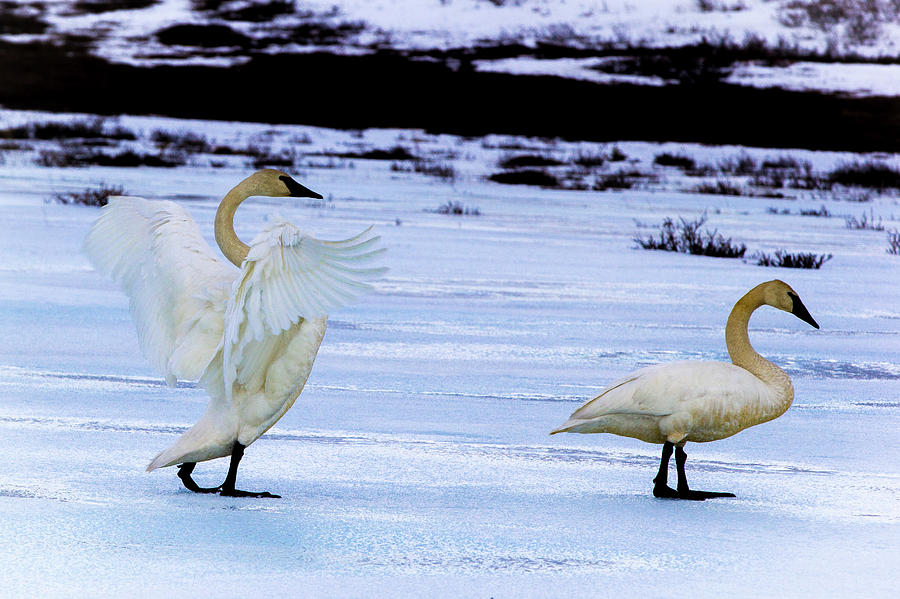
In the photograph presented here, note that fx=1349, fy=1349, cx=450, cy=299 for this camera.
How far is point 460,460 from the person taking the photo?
4.99 metres

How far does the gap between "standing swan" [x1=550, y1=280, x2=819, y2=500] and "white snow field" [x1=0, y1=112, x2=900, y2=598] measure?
0.65ft

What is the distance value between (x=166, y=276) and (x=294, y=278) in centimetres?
79

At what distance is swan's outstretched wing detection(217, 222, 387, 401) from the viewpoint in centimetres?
405

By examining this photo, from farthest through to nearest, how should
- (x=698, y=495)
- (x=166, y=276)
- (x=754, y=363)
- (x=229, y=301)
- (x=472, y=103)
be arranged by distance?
(x=472, y=103) < (x=754, y=363) < (x=166, y=276) < (x=698, y=495) < (x=229, y=301)

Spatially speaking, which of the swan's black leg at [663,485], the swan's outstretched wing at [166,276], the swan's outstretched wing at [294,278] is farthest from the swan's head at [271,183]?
the swan's black leg at [663,485]

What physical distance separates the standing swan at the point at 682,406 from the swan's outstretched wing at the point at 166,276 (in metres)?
1.24

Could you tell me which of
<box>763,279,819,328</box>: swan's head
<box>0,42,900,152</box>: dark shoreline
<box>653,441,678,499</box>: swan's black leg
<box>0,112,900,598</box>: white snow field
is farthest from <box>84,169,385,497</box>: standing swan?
A: <box>0,42,900,152</box>: dark shoreline

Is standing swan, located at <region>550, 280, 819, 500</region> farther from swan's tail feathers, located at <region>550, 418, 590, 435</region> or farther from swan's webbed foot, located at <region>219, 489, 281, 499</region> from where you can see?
swan's webbed foot, located at <region>219, 489, 281, 499</region>

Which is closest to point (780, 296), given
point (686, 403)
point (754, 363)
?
point (754, 363)

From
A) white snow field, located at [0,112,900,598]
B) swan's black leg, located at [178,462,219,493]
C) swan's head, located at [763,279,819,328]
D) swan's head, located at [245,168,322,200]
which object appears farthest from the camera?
swan's head, located at [763,279,819,328]

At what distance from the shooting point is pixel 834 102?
46.3 metres

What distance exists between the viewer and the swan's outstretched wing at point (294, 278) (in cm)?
405

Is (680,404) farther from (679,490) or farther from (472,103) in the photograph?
(472,103)

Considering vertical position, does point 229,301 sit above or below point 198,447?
above
